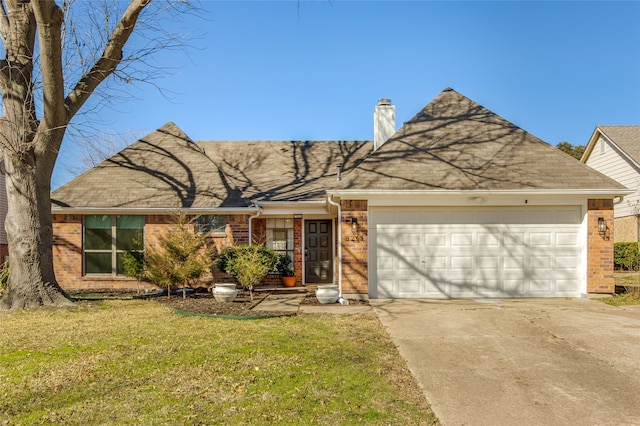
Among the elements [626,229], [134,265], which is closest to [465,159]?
[134,265]

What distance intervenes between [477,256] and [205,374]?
8.04 m

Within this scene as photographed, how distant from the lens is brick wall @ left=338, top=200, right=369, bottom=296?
11.2 metres

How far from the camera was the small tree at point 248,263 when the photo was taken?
10.9 meters

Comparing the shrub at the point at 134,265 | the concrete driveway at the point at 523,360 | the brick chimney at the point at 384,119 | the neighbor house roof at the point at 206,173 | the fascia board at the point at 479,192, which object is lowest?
the concrete driveway at the point at 523,360

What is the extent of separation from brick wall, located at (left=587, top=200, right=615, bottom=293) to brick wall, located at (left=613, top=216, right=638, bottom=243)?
11.7 m

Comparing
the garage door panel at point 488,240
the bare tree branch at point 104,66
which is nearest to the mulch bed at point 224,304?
the garage door panel at point 488,240

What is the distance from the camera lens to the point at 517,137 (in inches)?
510

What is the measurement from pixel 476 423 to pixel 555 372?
2.01 metres

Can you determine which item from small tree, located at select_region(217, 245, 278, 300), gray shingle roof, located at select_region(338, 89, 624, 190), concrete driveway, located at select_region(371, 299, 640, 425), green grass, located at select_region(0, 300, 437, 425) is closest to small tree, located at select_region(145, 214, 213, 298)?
small tree, located at select_region(217, 245, 278, 300)

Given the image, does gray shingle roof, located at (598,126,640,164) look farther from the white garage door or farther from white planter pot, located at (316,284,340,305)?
white planter pot, located at (316,284,340,305)

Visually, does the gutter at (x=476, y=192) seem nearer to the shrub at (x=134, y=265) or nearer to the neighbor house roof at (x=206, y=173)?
the neighbor house roof at (x=206, y=173)

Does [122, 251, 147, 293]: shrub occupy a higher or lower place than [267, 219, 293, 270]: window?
lower

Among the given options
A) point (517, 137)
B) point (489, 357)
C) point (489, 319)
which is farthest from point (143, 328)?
point (517, 137)

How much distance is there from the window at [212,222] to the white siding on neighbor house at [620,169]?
660 inches
